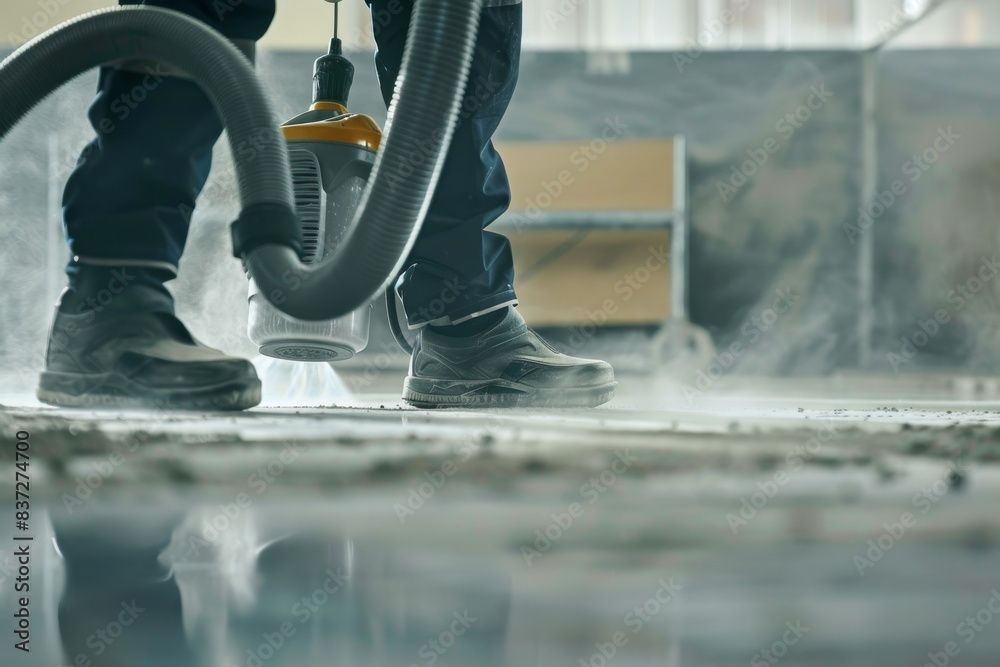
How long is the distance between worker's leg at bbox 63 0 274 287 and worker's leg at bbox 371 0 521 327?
298mm

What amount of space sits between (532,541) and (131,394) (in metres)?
0.59

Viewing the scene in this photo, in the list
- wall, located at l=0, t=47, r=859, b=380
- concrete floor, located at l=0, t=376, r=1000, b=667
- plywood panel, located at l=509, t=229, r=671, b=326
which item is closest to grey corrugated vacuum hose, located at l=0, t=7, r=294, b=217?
concrete floor, located at l=0, t=376, r=1000, b=667

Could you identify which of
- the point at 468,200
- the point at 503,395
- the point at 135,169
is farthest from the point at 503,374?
the point at 135,169

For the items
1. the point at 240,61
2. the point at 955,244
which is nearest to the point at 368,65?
the point at 955,244

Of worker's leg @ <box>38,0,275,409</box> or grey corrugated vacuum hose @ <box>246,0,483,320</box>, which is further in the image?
worker's leg @ <box>38,0,275,409</box>

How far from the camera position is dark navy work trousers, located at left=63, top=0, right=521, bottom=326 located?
0.91 metres

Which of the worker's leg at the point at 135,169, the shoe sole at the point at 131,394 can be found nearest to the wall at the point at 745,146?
the worker's leg at the point at 135,169

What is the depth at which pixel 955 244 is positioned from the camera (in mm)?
3600

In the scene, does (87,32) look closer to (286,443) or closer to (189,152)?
(189,152)

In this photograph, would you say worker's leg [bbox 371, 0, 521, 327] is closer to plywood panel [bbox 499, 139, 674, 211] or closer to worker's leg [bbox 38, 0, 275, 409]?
worker's leg [bbox 38, 0, 275, 409]

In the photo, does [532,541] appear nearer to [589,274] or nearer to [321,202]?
[321,202]

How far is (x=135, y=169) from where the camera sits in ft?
2.97

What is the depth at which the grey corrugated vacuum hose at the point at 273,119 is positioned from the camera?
715 millimetres

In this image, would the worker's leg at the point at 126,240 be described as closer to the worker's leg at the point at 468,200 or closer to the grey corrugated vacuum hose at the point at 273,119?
the grey corrugated vacuum hose at the point at 273,119
